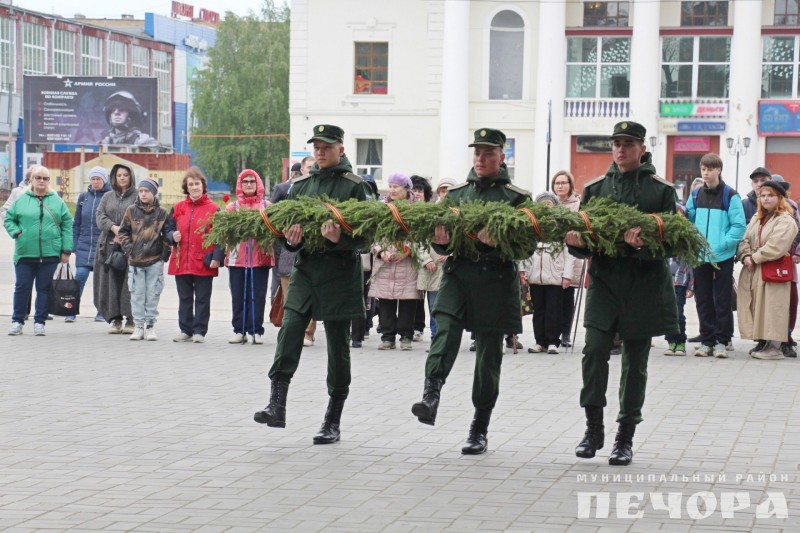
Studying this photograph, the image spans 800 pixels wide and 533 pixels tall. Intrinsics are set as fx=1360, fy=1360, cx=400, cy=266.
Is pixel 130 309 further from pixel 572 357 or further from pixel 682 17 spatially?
pixel 682 17

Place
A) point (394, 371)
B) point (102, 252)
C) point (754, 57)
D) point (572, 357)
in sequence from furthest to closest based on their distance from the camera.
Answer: point (754, 57), point (102, 252), point (572, 357), point (394, 371)

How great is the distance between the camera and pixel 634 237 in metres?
7.81

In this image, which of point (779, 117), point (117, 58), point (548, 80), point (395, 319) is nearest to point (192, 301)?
point (395, 319)

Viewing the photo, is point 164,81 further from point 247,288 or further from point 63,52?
point 247,288

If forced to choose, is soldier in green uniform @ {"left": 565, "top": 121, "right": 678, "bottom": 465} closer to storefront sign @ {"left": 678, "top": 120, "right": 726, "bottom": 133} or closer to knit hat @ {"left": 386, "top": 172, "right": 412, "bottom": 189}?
knit hat @ {"left": 386, "top": 172, "right": 412, "bottom": 189}

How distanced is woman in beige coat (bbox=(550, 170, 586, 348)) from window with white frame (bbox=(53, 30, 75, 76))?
104 meters

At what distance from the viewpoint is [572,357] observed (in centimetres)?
1423

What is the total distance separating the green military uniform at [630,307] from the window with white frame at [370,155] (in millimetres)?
47794

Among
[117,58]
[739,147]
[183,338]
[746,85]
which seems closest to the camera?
[183,338]

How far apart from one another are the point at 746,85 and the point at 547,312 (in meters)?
40.6

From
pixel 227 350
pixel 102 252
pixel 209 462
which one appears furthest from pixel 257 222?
pixel 102 252

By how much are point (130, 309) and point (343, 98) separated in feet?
132

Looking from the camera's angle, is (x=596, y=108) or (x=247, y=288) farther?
(x=596, y=108)

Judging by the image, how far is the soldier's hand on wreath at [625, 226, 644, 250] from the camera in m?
7.81
